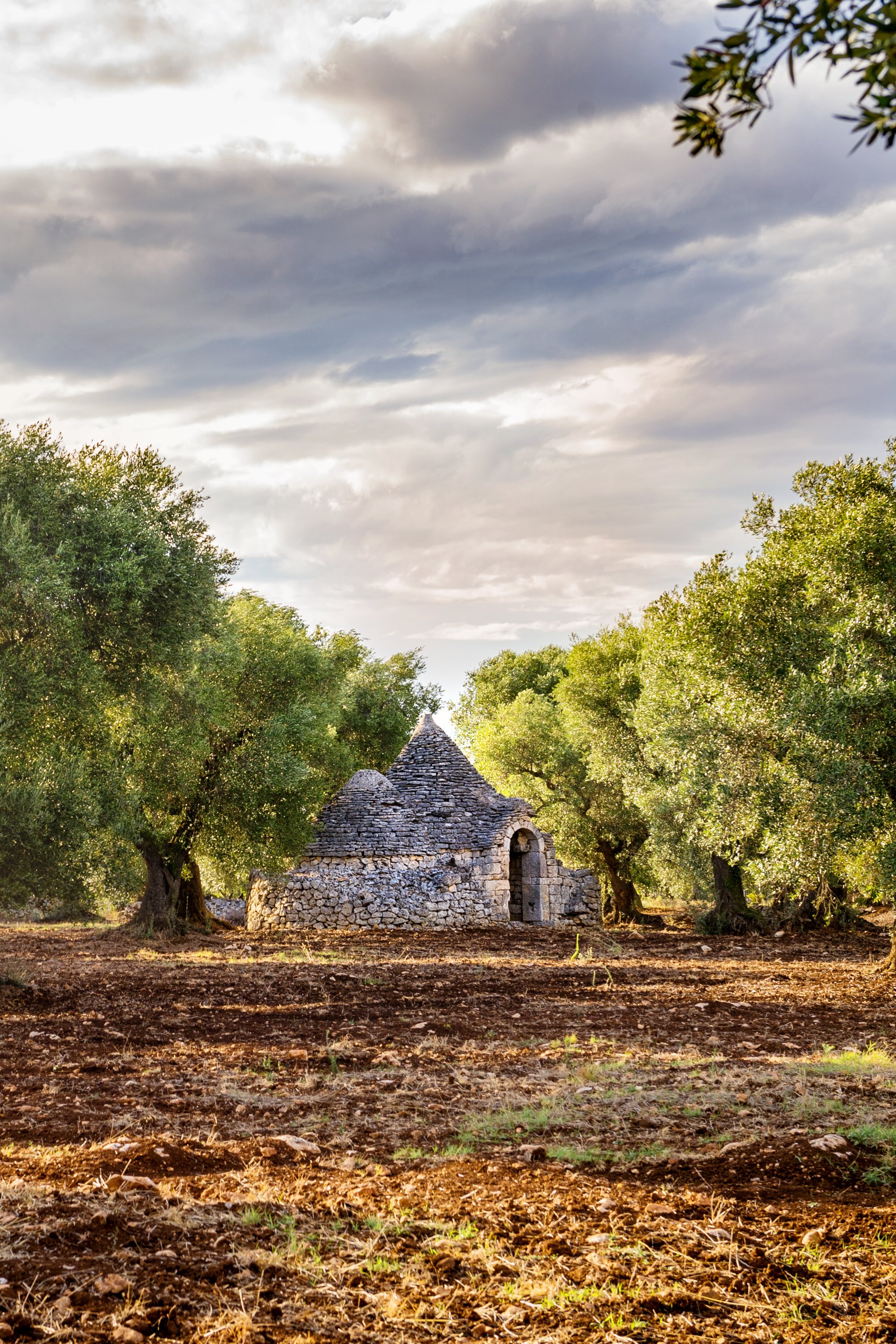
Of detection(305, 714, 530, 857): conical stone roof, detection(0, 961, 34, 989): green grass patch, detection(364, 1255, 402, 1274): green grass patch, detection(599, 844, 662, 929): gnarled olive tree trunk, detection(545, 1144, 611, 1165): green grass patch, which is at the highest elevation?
detection(305, 714, 530, 857): conical stone roof

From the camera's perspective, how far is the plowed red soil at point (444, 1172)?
13.5ft

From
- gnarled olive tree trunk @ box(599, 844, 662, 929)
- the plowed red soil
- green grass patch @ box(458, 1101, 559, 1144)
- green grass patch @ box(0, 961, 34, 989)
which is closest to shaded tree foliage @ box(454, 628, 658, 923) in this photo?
gnarled olive tree trunk @ box(599, 844, 662, 929)

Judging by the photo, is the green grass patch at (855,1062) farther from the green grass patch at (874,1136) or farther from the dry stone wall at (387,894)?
the dry stone wall at (387,894)

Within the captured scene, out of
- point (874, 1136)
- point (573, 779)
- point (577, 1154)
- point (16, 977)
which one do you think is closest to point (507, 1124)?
point (577, 1154)

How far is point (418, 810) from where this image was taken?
30.5 metres

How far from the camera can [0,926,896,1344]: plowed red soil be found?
4113mm

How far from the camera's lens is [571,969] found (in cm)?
1880

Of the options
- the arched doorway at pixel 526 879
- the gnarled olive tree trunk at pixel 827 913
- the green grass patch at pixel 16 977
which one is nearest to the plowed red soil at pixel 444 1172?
the green grass patch at pixel 16 977

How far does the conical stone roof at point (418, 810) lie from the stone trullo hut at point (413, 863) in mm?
33

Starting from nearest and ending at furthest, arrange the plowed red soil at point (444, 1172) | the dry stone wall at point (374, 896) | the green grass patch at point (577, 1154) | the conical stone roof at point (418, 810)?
the plowed red soil at point (444, 1172) → the green grass patch at point (577, 1154) → the dry stone wall at point (374, 896) → the conical stone roof at point (418, 810)

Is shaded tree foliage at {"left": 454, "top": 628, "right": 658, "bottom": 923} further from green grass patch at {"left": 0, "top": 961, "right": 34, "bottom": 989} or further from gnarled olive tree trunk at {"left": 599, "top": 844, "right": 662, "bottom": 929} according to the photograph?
green grass patch at {"left": 0, "top": 961, "right": 34, "bottom": 989}

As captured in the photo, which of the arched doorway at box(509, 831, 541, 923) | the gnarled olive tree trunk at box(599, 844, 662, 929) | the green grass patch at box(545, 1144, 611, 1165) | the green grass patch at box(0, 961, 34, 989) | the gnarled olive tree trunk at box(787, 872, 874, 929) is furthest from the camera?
the gnarled olive tree trunk at box(599, 844, 662, 929)

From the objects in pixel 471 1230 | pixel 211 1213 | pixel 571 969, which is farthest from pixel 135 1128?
pixel 571 969

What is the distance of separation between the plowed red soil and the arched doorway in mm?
18245
